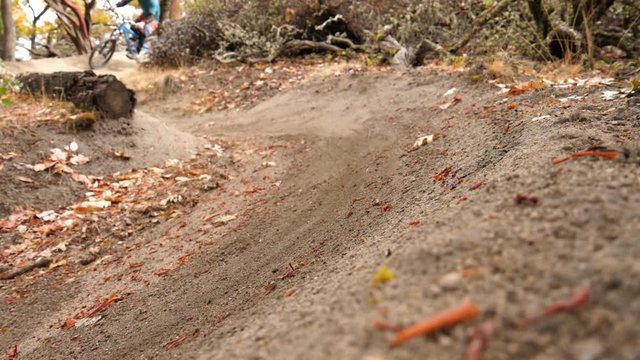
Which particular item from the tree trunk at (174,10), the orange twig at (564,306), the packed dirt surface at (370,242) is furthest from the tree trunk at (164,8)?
the orange twig at (564,306)

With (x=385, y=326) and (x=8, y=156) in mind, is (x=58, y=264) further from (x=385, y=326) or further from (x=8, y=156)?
(x=385, y=326)

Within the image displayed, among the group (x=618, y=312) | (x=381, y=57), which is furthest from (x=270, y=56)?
(x=618, y=312)

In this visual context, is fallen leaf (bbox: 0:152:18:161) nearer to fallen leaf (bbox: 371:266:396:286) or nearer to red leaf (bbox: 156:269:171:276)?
red leaf (bbox: 156:269:171:276)

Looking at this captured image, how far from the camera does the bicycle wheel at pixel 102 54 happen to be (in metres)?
14.1

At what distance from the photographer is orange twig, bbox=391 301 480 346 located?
0.95 meters

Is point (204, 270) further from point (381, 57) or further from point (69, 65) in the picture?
point (69, 65)

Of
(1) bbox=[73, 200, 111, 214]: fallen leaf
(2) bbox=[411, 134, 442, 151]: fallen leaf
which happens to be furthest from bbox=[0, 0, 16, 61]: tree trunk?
(2) bbox=[411, 134, 442, 151]: fallen leaf

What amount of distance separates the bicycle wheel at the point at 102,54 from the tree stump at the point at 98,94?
9055mm

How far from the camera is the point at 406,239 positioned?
1600 mm

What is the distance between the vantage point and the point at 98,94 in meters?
5.40

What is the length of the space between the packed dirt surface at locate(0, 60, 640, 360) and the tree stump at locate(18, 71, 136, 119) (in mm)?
402

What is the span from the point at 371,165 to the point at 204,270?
173cm

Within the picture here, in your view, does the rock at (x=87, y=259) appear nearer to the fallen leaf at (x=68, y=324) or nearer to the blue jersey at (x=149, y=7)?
the fallen leaf at (x=68, y=324)

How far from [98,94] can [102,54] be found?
407 inches
